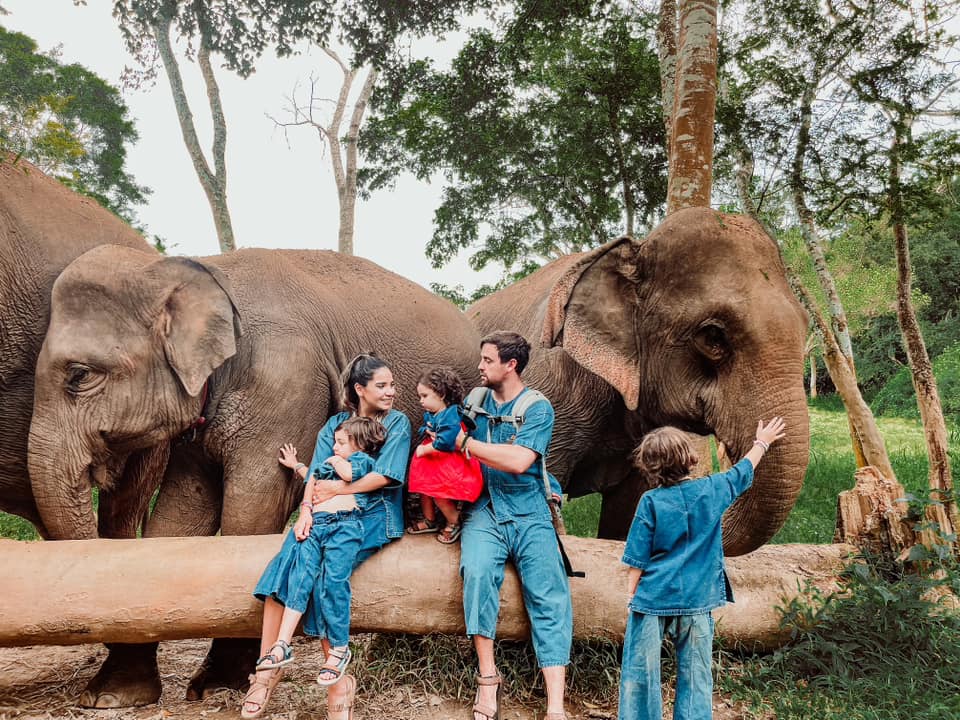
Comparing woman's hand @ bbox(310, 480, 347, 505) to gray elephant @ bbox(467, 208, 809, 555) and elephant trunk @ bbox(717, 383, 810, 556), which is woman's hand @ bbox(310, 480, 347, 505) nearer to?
gray elephant @ bbox(467, 208, 809, 555)

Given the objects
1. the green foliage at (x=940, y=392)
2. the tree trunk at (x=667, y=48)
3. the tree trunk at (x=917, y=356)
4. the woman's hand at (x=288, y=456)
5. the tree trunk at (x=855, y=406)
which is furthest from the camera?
the green foliage at (x=940, y=392)


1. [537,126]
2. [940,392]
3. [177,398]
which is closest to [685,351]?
[177,398]

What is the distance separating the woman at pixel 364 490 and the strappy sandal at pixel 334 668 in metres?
0.07

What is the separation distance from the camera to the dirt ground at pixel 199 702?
3.38 meters

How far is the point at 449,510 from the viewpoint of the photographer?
3361 millimetres

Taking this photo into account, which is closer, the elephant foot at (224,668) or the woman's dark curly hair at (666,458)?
the woman's dark curly hair at (666,458)

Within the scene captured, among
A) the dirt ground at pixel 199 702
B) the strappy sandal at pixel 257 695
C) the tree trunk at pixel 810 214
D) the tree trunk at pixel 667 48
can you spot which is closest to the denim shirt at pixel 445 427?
the strappy sandal at pixel 257 695

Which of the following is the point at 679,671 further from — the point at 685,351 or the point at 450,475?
the point at 685,351

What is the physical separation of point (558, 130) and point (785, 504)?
31.1 ft

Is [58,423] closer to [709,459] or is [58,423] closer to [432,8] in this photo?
[709,459]

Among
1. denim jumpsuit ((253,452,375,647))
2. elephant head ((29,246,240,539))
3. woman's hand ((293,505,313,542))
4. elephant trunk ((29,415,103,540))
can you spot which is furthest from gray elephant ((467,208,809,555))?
elephant trunk ((29,415,103,540))

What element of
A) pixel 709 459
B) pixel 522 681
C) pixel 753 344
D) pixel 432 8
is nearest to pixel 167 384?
pixel 522 681

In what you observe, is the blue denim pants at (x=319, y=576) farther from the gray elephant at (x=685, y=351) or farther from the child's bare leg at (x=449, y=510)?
the gray elephant at (x=685, y=351)

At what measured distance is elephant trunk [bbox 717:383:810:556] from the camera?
11.3 ft
